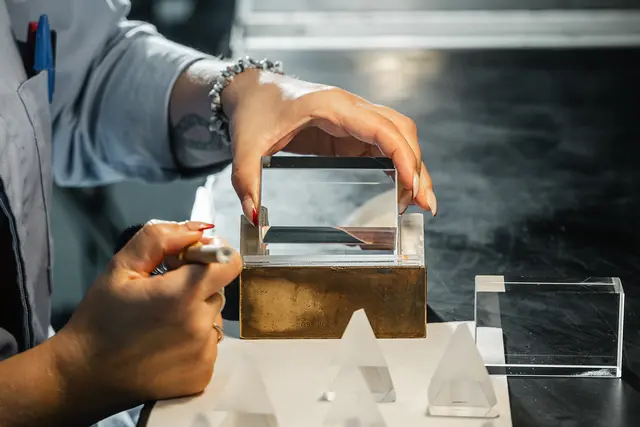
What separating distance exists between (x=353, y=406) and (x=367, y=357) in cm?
6

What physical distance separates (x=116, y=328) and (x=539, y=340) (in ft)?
1.20

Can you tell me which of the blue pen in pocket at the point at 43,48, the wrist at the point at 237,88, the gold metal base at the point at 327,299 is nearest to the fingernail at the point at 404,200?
the gold metal base at the point at 327,299

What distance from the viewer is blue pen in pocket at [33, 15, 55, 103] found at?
3.97 feet

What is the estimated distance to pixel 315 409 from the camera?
770mm

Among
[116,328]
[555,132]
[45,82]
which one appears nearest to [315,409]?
[116,328]

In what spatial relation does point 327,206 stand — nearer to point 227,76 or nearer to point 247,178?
point 247,178

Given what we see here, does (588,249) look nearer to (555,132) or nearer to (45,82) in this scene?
(555,132)

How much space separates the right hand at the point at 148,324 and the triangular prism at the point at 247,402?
0.06m

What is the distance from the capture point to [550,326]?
34.4 inches

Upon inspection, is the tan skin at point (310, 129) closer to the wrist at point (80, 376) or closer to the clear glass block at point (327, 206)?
the clear glass block at point (327, 206)

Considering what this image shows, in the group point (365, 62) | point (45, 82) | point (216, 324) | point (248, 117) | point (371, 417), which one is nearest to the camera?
point (371, 417)

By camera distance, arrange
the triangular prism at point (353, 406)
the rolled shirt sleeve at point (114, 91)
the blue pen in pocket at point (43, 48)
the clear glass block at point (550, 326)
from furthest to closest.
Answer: the rolled shirt sleeve at point (114, 91), the blue pen in pocket at point (43, 48), the clear glass block at point (550, 326), the triangular prism at point (353, 406)

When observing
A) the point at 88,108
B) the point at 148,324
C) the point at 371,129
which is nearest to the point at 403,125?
the point at 371,129

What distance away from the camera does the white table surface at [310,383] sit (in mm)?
757
